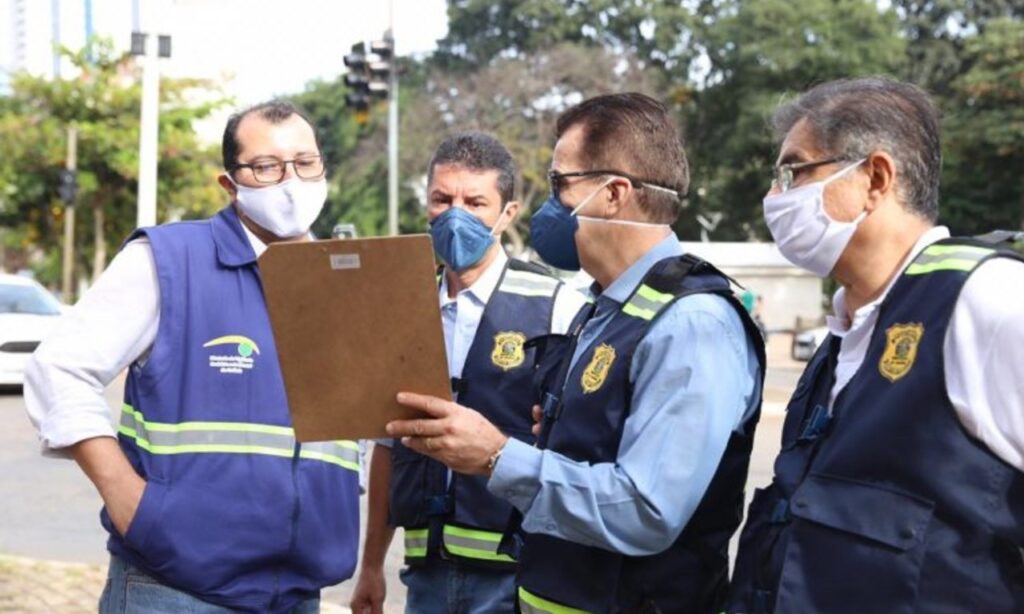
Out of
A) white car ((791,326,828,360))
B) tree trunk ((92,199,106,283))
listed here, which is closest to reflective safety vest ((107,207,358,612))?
white car ((791,326,828,360))

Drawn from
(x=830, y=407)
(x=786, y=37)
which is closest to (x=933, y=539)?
(x=830, y=407)

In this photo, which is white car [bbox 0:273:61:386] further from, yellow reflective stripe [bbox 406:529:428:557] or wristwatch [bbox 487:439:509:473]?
wristwatch [bbox 487:439:509:473]

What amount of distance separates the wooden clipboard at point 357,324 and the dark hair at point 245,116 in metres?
0.85

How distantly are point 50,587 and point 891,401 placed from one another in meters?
5.60

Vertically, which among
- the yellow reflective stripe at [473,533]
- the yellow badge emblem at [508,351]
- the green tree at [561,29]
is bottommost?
the yellow reflective stripe at [473,533]

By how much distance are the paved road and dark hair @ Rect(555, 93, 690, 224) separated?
164 inches

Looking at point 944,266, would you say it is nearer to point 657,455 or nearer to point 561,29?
point 657,455

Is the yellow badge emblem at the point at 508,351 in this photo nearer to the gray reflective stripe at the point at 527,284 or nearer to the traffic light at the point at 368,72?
the gray reflective stripe at the point at 527,284

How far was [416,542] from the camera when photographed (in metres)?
3.52

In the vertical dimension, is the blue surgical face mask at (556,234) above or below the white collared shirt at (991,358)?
above

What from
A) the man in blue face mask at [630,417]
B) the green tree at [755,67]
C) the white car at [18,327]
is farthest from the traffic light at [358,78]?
the green tree at [755,67]

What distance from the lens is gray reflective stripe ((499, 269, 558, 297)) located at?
144 inches

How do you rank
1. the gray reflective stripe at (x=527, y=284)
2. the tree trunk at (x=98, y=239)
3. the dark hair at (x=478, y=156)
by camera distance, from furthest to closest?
the tree trunk at (x=98, y=239), the dark hair at (x=478, y=156), the gray reflective stripe at (x=527, y=284)

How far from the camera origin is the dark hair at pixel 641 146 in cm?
265
